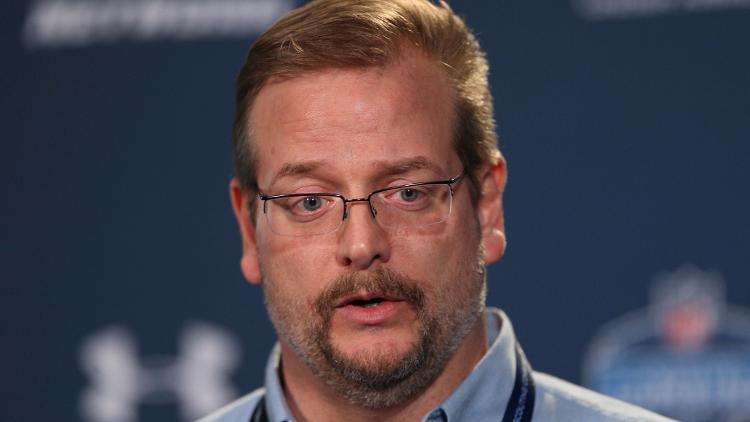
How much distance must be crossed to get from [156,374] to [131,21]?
1.14 m

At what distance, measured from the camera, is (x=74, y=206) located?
3684mm

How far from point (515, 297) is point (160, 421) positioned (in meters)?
1.18

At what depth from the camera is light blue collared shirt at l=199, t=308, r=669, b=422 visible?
2.07 meters

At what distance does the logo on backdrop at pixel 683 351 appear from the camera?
3.17 m

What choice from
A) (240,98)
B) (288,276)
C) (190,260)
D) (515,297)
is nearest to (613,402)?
(288,276)

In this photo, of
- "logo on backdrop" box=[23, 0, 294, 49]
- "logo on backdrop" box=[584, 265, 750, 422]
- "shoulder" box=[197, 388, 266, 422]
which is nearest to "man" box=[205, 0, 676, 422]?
"shoulder" box=[197, 388, 266, 422]

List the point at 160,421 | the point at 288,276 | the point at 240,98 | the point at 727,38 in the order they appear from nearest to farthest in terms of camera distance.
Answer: the point at 288,276
the point at 240,98
the point at 727,38
the point at 160,421

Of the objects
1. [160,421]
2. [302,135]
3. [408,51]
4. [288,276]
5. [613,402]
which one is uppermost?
[408,51]

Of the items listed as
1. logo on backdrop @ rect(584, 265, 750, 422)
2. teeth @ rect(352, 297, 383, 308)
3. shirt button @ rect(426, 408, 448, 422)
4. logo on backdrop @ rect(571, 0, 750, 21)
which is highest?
logo on backdrop @ rect(571, 0, 750, 21)

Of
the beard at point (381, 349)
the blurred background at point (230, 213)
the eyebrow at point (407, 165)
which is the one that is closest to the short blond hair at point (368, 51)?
the eyebrow at point (407, 165)

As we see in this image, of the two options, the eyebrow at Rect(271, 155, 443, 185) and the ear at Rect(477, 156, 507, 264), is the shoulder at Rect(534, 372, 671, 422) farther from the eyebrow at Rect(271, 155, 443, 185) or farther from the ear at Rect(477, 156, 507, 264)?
the eyebrow at Rect(271, 155, 443, 185)

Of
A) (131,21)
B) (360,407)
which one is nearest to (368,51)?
(360,407)

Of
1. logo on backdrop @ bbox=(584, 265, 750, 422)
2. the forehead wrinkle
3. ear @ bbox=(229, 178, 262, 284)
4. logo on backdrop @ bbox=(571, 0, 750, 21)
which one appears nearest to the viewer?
the forehead wrinkle

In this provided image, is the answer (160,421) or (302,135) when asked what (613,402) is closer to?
(302,135)
